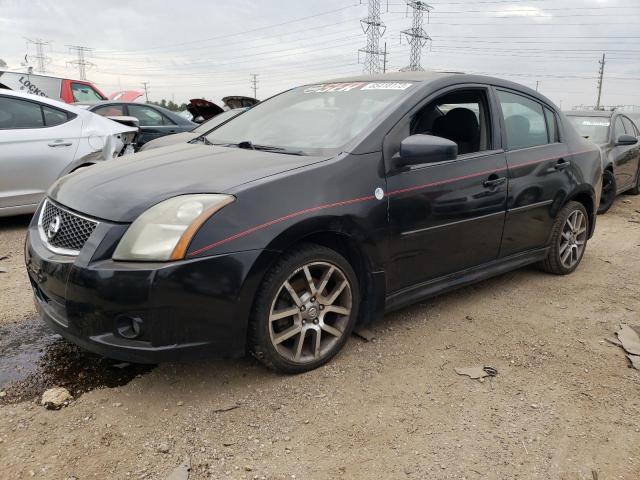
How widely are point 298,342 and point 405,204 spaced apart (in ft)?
3.21

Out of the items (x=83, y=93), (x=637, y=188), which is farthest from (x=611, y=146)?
(x=83, y=93)

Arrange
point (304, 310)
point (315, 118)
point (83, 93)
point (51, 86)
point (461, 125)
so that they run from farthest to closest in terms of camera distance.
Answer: point (83, 93), point (51, 86), point (461, 125), point (315, 118), point (304, 310)

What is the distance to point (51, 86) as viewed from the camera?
11477 millimetres

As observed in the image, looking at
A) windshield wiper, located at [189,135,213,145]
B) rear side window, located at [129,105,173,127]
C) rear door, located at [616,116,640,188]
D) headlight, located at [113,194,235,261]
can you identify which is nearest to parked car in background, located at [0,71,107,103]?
rear side window, located at [129,105,173,127]

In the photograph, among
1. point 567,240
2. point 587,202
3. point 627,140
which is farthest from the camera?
point 627,140

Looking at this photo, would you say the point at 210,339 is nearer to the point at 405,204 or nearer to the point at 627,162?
the point at 405,204

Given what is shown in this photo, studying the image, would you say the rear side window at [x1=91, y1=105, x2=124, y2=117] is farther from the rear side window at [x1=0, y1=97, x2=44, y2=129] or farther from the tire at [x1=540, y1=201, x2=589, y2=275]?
the tire at [x1=540, y1=201, x2=589, y2=275]

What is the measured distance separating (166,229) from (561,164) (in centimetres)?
322

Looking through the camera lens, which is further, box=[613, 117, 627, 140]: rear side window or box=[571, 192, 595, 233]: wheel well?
box=[613, 117, 627, 140]: rear side window

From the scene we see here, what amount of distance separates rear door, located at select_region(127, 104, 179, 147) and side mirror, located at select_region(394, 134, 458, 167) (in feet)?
24.7

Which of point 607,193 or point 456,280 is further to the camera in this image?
point 607,193

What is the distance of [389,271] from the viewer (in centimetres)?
310

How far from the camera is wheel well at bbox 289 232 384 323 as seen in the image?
2.85 meters

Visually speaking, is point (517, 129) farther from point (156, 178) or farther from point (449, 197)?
point (156, 178)
